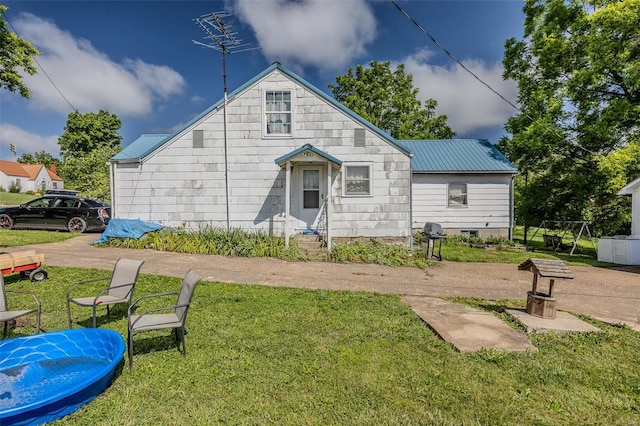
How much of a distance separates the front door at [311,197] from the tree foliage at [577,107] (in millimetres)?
10981

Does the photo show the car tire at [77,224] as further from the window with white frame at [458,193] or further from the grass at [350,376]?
the window with white frame at [458,193]

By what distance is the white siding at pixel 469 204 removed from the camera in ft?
49.9

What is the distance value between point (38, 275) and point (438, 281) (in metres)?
9.45

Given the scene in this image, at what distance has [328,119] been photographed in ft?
38.9

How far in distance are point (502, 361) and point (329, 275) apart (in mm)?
4901

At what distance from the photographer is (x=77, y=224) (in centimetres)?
1395

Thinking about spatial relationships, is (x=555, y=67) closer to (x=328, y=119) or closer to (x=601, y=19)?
(x=601, y=19)

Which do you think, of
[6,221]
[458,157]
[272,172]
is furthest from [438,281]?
[6,221]

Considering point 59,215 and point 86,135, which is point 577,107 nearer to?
point 59,215

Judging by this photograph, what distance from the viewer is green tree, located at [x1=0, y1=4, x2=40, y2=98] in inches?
362

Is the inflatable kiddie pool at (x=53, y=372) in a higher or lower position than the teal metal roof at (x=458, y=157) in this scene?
lower

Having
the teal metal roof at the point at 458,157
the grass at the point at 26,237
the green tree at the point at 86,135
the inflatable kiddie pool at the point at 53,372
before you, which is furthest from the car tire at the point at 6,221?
the green tree at the point at 86,135

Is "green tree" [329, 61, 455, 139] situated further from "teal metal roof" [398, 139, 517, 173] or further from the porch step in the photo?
the porch step

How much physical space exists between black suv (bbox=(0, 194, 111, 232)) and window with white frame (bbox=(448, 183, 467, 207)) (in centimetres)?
1653
